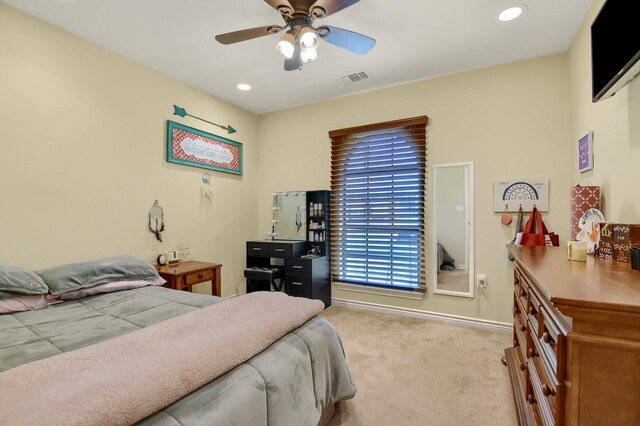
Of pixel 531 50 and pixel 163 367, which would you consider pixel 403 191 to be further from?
pixel 163 367

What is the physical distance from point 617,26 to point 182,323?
2548 millimetres

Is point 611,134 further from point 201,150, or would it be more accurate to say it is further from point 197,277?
point 201,150

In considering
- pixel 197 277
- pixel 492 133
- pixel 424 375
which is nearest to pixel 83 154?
pixel 197 277

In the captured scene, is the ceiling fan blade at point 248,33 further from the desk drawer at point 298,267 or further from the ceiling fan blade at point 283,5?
the desk drawer at point 298,267

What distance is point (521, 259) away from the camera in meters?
1.51

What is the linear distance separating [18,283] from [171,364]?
1.65 meters

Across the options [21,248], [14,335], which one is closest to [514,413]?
[14,335]

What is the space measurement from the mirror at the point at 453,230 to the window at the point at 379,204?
0.16 metres

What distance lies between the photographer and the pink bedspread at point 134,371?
77 cm

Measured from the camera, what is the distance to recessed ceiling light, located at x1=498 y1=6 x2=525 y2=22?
2150 mm

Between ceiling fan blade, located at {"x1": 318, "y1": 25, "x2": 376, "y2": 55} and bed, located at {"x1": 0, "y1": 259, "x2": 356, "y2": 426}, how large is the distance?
6.01 feet

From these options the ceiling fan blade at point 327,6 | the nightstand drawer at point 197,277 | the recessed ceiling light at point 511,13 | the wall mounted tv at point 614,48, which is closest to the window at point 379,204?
the recessed ceiling light at point 511,13

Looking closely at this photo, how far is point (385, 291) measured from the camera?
11.6 feet

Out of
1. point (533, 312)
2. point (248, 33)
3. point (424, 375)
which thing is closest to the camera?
point (533, 312)
